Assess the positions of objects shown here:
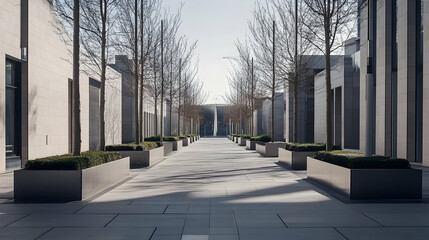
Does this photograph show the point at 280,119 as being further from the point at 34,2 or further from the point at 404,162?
the point at 404,162

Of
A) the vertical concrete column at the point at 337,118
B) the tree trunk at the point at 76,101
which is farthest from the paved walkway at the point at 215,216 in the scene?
the vertical concrete column at the point at 337,118

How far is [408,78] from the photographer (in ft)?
71.7

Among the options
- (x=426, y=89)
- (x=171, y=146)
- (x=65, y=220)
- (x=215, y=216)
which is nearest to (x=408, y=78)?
(x=426, y=89)

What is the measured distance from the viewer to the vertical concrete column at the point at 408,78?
856 inches

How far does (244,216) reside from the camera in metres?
8.70

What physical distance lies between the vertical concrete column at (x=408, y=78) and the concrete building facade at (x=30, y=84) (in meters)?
18.0

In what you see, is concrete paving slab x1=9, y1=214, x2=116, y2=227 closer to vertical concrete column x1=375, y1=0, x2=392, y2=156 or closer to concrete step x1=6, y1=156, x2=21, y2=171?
concrete step x1=6, y1=156, x2=21, y2=171

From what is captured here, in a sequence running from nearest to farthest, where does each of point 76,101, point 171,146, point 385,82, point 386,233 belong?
point 386,233 < point 76,101 < point 385,82 < point 171,146

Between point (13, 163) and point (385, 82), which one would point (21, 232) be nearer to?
point (13, 163)

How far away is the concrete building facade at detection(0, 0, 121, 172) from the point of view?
59.3 ft

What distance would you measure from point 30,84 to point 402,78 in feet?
59.3

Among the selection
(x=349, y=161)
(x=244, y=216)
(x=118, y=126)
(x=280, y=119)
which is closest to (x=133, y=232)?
(x=244, y=216)

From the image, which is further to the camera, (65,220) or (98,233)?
(65,220)

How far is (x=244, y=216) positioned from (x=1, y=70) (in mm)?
12970
